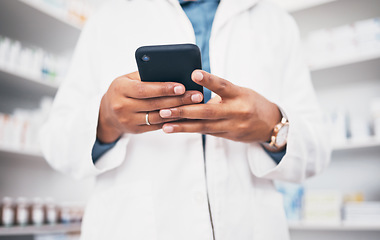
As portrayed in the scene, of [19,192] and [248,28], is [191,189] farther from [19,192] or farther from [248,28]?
[19,192]

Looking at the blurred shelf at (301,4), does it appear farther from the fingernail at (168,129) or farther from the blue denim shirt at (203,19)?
the fingernail at (168,129)

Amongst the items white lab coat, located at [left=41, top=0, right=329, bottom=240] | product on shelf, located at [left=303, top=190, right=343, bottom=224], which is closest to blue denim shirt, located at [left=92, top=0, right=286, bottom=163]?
white lab coat, located at [left=41, top=0, right=329, bottom=240]

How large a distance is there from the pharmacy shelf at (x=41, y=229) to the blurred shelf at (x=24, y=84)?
2.90ft

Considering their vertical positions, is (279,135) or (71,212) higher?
(279,135)

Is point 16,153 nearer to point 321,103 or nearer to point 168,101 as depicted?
point 168,101

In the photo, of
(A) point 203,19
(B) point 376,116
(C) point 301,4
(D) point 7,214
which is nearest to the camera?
(A) point 203,19

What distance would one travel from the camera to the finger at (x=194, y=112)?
665 mm

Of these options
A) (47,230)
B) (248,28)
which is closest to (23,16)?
(47,230)

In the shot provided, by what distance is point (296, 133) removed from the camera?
830mm

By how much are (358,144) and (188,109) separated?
1995mm

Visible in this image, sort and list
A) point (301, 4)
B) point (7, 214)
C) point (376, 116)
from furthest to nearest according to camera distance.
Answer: point (301, 4)
point (376, 116)
point (7, 214)

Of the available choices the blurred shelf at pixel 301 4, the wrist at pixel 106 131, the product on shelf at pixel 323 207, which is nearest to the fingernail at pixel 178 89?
the wrist at pixel 106 131

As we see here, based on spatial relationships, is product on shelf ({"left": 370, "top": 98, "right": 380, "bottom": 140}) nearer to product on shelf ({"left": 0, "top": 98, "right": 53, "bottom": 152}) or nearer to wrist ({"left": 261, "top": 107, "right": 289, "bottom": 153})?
wrist ({"left": 261, "top": 107, "right": 289, "bottom": 153})

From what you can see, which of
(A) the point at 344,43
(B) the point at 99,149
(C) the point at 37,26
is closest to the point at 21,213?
(C) the point at 37,26
